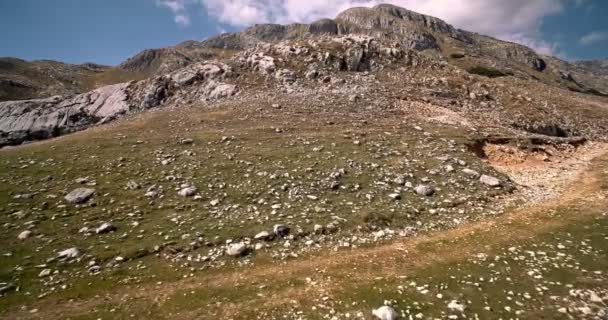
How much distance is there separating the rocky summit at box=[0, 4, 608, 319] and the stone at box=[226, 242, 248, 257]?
0.27 ft

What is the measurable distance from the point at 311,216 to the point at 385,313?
27.9ft

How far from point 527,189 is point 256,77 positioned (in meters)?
39.5

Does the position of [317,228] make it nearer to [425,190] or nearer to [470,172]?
[425,190]

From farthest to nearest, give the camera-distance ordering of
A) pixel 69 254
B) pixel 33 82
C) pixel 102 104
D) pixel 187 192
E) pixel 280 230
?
pixel 33 82, pixel 102 104, pixel 187 192, pixel 280 230, pixel 69 254

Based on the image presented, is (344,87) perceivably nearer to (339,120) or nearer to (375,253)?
(339,120)

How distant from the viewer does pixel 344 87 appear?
48.2m

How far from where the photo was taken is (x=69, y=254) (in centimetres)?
1644

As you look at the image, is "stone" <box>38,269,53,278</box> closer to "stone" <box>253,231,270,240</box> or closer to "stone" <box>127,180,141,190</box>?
"stone" <box>127,180,141,190</box>

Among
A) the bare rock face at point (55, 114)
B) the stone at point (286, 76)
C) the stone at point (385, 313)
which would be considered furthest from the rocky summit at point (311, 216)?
the bare rock face at point (55, 114)

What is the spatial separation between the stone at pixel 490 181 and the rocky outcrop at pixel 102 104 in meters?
35.8

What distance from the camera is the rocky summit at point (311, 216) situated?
13391 mm

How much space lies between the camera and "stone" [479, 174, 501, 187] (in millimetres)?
24684

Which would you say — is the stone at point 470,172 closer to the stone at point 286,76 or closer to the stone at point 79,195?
the stone at point 79,195

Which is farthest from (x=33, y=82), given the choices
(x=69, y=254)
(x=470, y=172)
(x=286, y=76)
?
(x=470, y=172)
